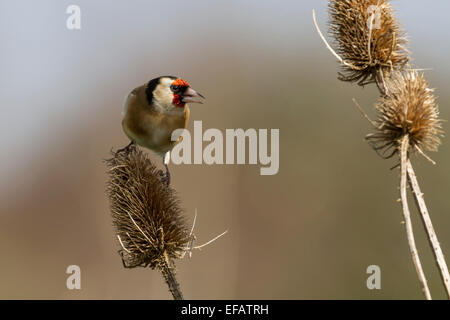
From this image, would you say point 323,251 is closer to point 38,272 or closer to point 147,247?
point 38,272

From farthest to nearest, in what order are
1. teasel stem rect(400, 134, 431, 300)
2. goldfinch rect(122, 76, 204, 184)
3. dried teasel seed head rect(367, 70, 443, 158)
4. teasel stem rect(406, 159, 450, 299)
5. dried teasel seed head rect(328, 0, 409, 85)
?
goldfinch rect(122, 76, 204, 184) → dried teasel seed head rect(328, 0, 409, 85) → dried teasel seed head rect(367, 70, 443, 158) → teasel stem rect(406, 159, 450, 299) → teasel stem rect(400, 134, 431, 300)

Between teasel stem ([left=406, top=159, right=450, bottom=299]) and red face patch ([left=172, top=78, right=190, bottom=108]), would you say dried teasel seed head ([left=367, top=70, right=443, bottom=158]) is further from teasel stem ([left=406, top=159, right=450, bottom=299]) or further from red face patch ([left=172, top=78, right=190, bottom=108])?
red face patch ([left=172, top=78, right=190, bottom=108])

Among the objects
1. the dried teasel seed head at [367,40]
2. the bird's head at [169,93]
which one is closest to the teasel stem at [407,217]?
the dried teasel seed head at [367,40]

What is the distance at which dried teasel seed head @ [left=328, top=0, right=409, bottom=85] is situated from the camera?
188 inches

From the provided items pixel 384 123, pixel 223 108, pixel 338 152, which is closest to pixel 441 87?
pixel 338 152

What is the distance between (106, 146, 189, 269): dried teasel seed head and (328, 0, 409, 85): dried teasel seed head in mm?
1785

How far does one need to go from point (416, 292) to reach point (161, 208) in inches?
400

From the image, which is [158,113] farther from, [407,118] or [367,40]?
[407,118]

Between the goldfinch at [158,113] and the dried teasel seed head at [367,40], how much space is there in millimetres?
1860

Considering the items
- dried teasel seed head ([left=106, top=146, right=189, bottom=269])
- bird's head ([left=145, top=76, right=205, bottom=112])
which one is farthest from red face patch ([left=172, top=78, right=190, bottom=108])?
dried teasel seed head ([left=106, top=146, right=189, bottom=269])

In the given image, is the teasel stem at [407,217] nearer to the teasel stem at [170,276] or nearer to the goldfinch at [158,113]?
the teasel stem at [170,276]

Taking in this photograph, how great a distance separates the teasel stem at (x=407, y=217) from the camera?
311 cm

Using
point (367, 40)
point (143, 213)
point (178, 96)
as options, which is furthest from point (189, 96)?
point (367, 40)

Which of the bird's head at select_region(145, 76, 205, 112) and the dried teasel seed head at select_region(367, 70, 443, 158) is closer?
the dried teasel seed head at select_region(367, 70, 443, 158)
